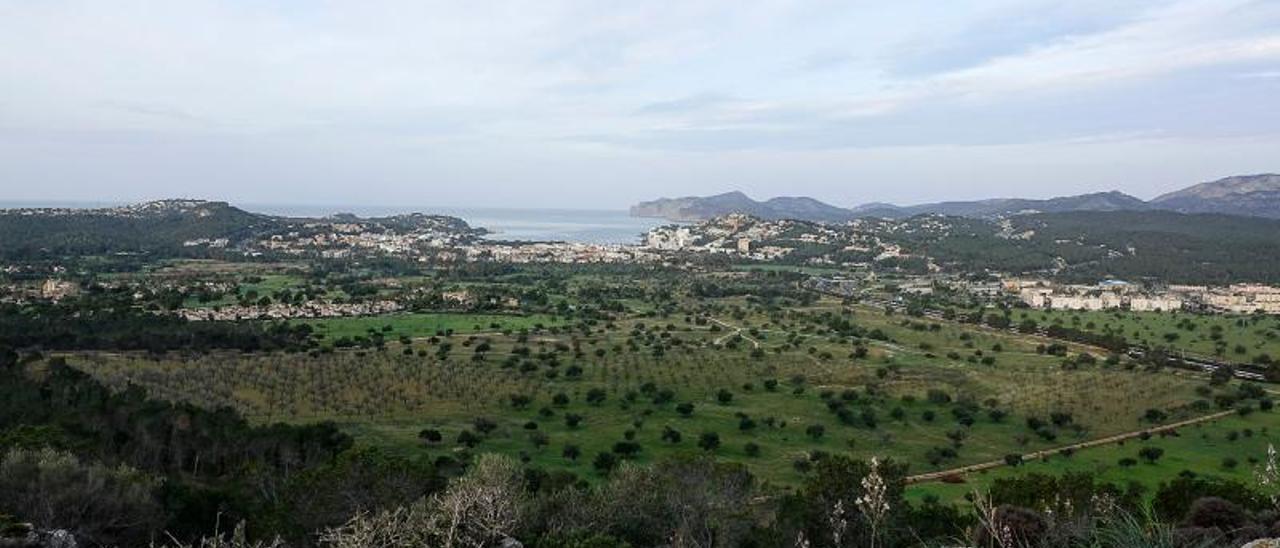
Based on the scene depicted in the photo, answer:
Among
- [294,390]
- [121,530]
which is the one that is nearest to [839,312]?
[294,390]

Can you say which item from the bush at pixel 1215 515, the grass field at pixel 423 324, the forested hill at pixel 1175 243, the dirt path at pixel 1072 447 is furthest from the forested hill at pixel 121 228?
the forested hill at pixel 1175 243

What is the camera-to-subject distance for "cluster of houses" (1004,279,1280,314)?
77625mm

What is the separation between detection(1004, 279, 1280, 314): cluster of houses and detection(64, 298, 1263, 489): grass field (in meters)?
29.6

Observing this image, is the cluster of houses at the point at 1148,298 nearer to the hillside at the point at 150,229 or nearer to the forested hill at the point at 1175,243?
the forested hill at the point at 1175,243

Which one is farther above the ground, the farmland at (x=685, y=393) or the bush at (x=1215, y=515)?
the bush at (x=1215, y=515)

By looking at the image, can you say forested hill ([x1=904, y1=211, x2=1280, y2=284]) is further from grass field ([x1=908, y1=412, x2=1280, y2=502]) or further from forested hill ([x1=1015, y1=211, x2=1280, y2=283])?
grass field ([x1=908, y1=412, x2=1280, y2=502])

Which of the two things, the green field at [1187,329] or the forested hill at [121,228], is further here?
the forested hill at [121,228]

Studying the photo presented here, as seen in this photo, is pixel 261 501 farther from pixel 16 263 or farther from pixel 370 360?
pixel 16 263

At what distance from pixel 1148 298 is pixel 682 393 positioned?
63.0 meters

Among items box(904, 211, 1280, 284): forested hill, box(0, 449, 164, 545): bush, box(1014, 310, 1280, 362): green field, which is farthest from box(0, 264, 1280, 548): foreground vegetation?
box(904, 211, 1280, 284): forested hill

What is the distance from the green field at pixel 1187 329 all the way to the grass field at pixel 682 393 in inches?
487

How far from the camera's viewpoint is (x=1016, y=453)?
2936cm

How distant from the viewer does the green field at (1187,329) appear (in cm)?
5512

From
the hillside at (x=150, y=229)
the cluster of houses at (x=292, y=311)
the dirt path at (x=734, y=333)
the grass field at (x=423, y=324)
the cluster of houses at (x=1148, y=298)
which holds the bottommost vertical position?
the cluster of houses at (x=1148, y=298)
